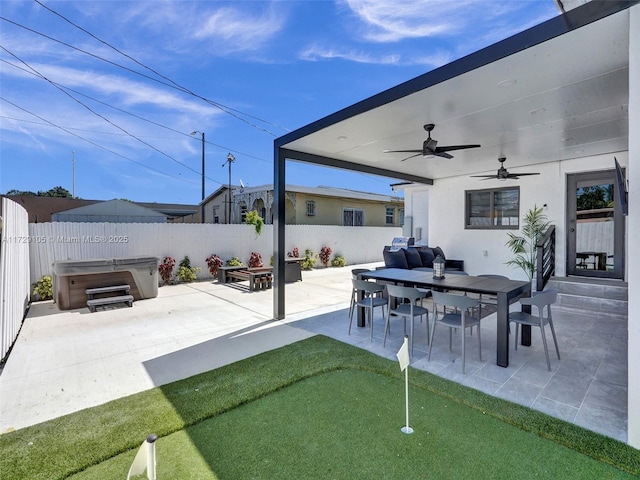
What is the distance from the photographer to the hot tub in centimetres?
620

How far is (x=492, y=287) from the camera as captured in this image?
3.89 metres

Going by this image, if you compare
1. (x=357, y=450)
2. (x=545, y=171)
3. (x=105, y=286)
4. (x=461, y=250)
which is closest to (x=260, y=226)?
(x=105, y=286)

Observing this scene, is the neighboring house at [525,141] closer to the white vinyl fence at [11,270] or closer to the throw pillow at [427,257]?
the throw pillow at [427,257]

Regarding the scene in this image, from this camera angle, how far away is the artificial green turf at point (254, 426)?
6.98 ft

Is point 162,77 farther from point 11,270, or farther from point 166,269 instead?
point 11,270

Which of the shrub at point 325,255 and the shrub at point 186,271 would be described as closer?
the shrub at point 186,271

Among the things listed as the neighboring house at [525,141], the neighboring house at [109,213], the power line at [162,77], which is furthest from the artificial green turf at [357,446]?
the neighboring house at [109,213]

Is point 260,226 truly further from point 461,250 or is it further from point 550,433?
point 550,433

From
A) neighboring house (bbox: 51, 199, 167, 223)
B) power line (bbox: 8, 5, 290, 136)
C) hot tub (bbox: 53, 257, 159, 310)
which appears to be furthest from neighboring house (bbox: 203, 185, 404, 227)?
hot tub (bbox: 53, 257, 159, 310)

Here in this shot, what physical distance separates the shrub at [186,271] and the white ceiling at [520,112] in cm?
542

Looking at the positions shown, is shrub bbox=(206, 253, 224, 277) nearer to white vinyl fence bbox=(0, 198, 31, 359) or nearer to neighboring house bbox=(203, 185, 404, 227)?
white vinyl fence bbox=(0, 198, 31, 359)

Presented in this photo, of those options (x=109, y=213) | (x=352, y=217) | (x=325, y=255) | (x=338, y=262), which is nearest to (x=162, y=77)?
(x=325, y=255)

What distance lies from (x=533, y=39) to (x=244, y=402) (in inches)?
156

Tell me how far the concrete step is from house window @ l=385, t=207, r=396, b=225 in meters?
12.0
